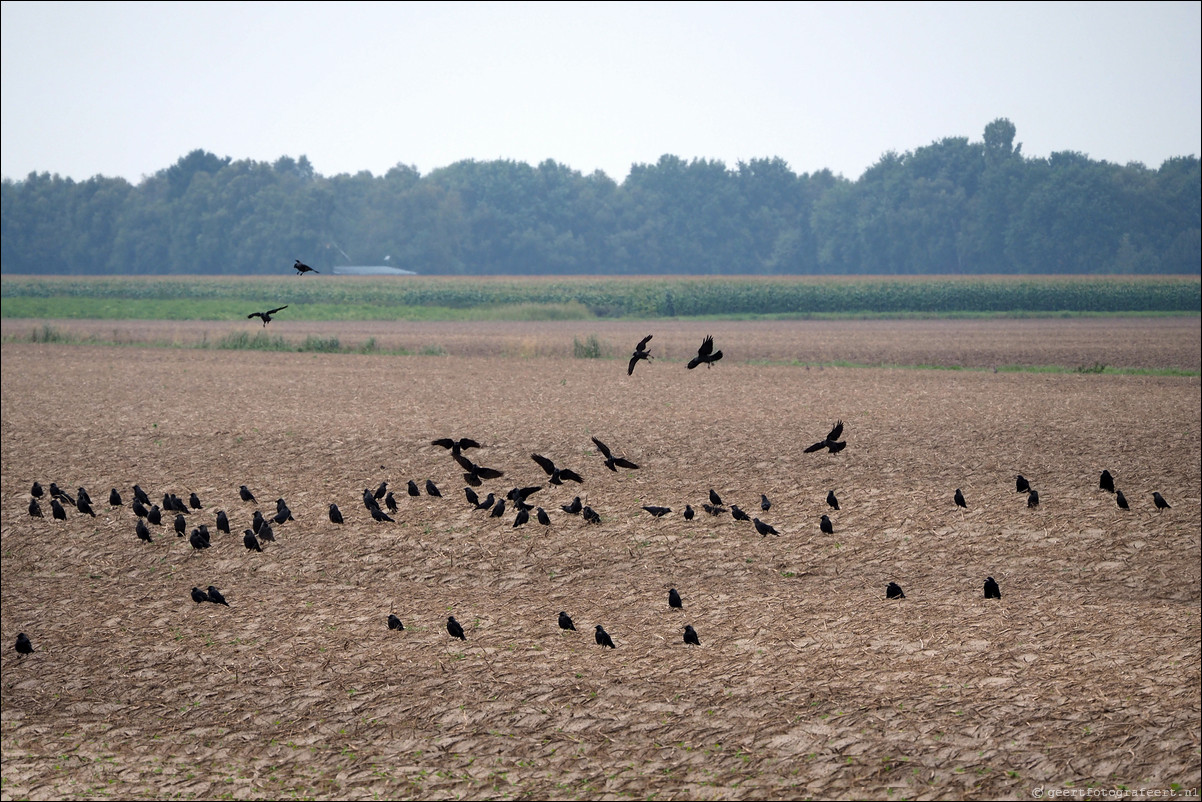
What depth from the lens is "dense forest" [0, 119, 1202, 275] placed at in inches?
4936

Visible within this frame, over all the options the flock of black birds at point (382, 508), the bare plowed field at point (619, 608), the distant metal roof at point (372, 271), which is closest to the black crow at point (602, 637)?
the bare plowed field at point (619, 608)

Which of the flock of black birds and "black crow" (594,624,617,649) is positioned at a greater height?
the flock of black birds

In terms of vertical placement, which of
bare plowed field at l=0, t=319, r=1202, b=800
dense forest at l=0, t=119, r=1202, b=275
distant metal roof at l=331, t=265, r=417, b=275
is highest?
dense forest at l=0, t=119, r=1202, b=275

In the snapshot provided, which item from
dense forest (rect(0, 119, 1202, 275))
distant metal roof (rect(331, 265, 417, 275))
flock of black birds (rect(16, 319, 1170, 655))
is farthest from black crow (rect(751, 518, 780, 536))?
dense forest (rect(0, 119, 1202, 275))

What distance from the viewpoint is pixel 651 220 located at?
5714 inches

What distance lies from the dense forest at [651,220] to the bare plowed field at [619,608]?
338ft

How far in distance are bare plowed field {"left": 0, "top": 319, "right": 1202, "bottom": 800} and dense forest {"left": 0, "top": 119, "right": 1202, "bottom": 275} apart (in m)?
103

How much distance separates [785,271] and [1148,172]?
4634cm

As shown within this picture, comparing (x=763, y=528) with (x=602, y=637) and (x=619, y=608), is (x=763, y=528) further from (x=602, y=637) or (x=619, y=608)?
(x=602, y=637)

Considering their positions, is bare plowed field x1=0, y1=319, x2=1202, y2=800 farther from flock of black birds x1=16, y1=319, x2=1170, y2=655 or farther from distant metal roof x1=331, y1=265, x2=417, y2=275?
distant metal roof x1=331, y1=265, x2=417, y2=275

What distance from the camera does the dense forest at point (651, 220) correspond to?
125375 mm

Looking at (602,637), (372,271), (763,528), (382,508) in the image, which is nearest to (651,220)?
(372,271)

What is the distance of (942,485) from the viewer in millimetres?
17375

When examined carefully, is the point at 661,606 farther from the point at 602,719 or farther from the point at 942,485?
the point at 942,485
